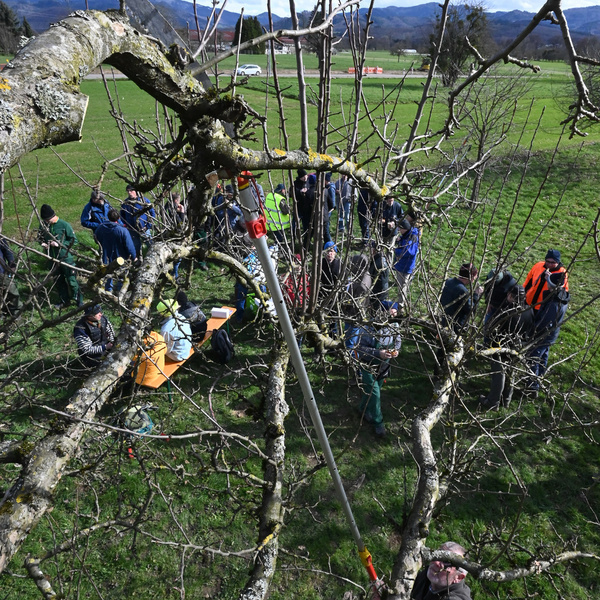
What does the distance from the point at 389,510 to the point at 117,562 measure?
3060 mm

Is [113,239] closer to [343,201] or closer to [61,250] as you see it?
[61,250]

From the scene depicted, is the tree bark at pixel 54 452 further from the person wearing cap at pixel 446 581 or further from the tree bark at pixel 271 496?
the person wearing cap at pixel 446 581

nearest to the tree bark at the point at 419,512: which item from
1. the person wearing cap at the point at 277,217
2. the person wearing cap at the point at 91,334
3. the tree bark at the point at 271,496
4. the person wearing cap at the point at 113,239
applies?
the tree bark at the point at 271,496

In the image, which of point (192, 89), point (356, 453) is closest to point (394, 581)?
point (192, 89)

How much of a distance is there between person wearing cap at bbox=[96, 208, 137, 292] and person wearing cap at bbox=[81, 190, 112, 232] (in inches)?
18.4

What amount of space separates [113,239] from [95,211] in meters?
1.09

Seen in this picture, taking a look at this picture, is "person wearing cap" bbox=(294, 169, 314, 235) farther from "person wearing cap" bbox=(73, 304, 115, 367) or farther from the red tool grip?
the red tool grip

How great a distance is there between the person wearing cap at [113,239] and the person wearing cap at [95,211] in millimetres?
467

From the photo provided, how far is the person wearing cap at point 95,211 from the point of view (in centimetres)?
839

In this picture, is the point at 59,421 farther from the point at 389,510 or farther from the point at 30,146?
the point at 389,510

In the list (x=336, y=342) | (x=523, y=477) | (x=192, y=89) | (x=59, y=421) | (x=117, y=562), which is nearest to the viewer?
(x=192, y=89)

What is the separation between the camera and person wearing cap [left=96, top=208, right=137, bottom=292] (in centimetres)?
775

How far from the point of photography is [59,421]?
1926 millimetres

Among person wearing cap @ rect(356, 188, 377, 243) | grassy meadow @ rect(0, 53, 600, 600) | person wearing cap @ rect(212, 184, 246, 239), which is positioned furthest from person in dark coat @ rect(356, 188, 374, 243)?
person wearing cap @ rect(212, 184, 246, 239)
